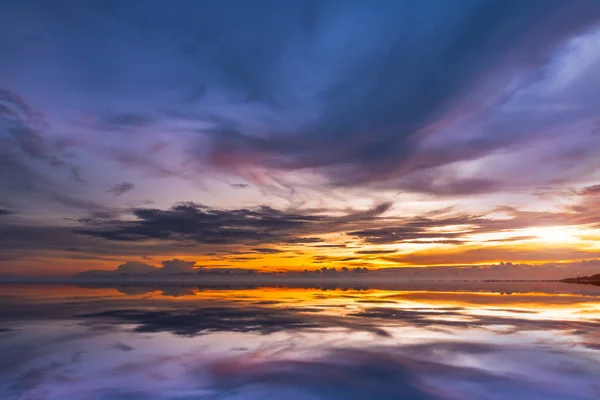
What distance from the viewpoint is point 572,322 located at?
2723 cm

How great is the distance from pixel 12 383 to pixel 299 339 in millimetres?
11905

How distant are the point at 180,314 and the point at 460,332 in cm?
2027

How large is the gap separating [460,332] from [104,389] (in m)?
18.3

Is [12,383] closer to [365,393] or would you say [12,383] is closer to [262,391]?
[262,391]

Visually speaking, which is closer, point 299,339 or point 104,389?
point 104,389

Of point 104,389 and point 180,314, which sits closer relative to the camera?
point 104,389

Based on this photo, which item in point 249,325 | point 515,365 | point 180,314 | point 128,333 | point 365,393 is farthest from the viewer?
point 180,314

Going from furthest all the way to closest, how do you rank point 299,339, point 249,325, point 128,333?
point 249,325
point 128,333
point 299,339

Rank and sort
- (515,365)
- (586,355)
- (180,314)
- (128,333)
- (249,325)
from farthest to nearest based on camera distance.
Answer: (180,314), (249,325), (128,333), (586,355), (515,365)

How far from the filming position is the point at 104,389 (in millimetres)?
12594

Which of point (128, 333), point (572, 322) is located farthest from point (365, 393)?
point (572, 322)

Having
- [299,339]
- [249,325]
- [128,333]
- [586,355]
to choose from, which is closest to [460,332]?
[586,355]

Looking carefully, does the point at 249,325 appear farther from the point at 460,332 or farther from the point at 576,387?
the point at 576,387

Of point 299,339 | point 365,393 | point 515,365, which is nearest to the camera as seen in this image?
point 365,393
